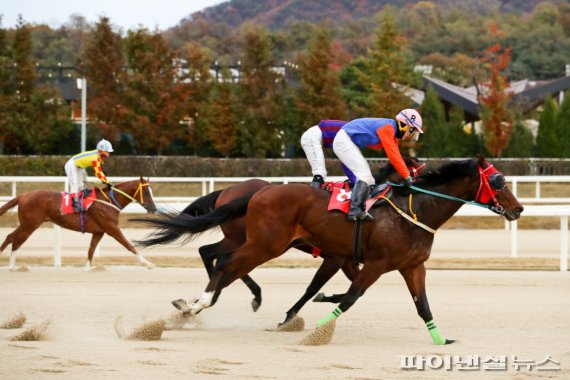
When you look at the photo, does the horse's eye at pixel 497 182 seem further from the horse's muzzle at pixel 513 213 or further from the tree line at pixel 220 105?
the tree line at pixel 220 105

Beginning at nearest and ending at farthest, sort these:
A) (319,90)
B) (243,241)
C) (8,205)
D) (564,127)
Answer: (243,241)
(8,205)
(564,127)
(319,90)

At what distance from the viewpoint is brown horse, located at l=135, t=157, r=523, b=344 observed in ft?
26.9

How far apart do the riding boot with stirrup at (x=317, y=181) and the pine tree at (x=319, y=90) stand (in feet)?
79.3

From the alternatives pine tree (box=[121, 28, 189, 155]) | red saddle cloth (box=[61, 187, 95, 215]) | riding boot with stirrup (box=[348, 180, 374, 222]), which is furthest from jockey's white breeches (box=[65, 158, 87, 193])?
pine tree (box=[121, 28, 189, 155])

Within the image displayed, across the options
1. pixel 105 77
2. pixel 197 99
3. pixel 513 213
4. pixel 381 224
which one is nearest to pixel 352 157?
pixel 381 224

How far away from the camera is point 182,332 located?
8781 millimetres

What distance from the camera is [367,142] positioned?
8602 millimetres

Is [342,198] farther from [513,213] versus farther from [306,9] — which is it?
[306,9]

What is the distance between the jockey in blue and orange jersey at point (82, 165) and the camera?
1434cm

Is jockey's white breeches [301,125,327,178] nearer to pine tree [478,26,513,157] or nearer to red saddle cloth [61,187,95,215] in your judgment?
red saddle cloth [61,187,95,215]

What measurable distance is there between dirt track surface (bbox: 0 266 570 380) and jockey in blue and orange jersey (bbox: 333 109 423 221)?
1.16 m

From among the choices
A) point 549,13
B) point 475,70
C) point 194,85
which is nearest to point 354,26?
point 549,13

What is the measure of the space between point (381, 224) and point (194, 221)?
68.1 inches

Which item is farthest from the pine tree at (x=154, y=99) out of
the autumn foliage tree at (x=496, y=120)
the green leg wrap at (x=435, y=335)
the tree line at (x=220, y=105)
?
the green leg wrap at (x=435, y=335)
